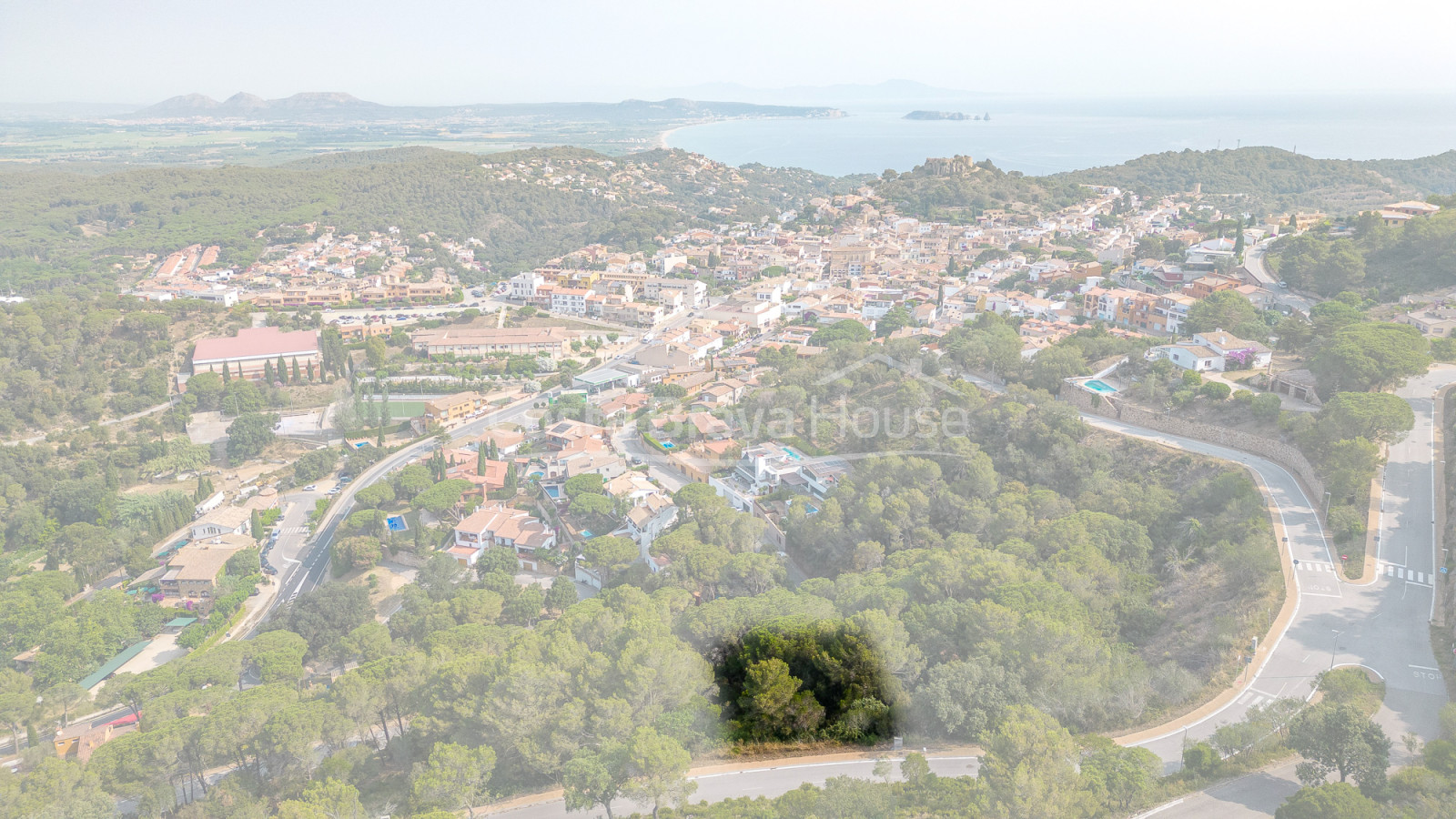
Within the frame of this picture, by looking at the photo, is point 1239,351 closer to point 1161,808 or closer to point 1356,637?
point 1356,637

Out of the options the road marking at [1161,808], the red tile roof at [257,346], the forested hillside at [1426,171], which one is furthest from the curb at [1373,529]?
the forested hillside at [1426,171]

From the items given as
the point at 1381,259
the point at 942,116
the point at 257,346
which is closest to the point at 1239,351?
the point at 1381,259

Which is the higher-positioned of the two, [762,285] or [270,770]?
[762,285]

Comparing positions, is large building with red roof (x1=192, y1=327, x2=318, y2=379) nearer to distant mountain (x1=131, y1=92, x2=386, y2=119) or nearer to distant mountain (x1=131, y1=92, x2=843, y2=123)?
distant mountain (x1=131, y1=92, x2=843, y2=123)

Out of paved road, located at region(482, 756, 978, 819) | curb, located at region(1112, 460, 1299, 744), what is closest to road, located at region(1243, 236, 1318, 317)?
curb, located at region(1112, 460, 1299, 744)

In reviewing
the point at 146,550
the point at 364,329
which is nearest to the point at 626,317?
the point at 364,329

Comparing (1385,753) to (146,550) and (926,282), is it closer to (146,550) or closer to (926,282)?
(146,550)
